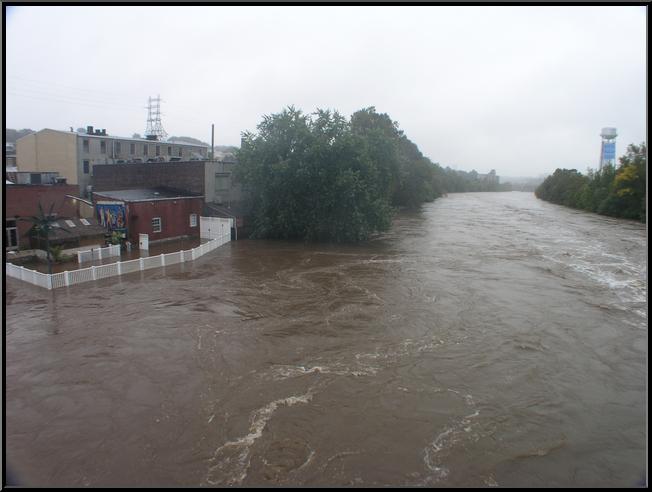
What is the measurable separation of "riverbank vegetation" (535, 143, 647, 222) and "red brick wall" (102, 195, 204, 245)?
43691mm

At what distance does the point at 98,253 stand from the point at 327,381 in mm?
17069

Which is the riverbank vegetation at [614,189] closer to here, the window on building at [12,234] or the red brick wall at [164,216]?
the red brick wall at [164,216]

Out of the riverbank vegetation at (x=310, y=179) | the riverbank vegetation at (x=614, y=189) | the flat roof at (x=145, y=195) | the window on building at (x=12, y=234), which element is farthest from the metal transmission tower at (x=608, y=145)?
the window on building at (x=12, y=234)

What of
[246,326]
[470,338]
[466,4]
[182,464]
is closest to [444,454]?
[182,464]

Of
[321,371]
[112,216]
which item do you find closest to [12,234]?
[112,216]

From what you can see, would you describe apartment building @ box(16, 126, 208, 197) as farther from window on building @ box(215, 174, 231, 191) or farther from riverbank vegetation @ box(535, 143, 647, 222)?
riverbank vegetation @ box(535, 143, 647, 222)

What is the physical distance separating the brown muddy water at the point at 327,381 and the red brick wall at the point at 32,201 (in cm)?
587

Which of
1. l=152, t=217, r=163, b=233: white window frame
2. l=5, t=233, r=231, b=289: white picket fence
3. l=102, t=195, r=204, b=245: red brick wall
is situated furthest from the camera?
l=152, t=217, r=163, b=233: white window frame

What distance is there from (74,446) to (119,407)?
140 centimetres

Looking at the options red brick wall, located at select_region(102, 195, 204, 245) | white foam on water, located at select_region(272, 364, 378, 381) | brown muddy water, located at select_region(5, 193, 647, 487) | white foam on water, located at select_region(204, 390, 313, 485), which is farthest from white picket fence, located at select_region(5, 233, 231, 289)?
white foam on water, located at select_region(204, 390, 313, 485)

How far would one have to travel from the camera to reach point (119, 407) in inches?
375

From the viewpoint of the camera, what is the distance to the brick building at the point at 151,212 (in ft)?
88.7

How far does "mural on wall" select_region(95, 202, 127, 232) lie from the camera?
88.5ft

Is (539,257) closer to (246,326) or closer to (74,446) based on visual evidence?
(246,326)
